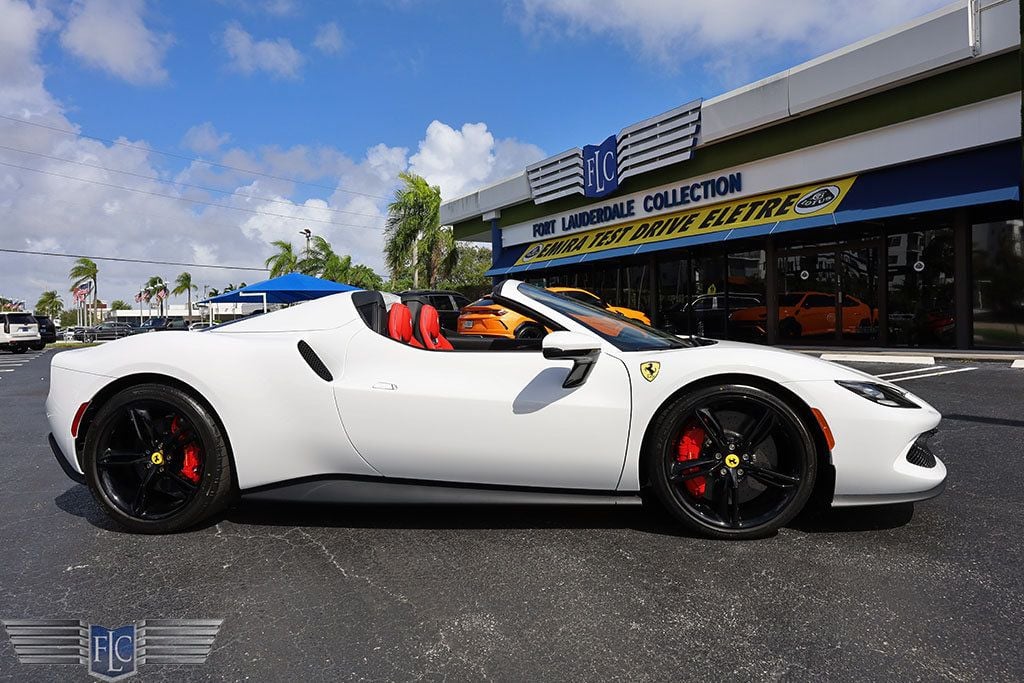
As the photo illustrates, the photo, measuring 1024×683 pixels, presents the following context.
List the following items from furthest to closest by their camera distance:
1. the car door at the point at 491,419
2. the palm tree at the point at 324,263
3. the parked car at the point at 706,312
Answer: the palm tree at the point at 324,263 → the parked car at the point at 706,312 → the car door at the point at 491,419

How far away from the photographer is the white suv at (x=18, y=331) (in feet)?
83.8

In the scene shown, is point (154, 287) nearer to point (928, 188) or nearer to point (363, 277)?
point (363, 277)

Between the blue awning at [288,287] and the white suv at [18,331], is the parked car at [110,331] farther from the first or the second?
the blue awning at [288,287]

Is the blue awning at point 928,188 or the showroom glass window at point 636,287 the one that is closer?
the blue awning at point 928,188

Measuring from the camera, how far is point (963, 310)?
12461mm

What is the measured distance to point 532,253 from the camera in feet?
74.2

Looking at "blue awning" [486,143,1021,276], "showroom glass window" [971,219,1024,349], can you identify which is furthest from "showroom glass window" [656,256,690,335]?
"showroom glass window" [971,219,1024,349]

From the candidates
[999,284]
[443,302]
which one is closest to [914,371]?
[999,284]

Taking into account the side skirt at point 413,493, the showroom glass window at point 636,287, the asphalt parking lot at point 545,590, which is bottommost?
the asphalt parking lot at point 545,590

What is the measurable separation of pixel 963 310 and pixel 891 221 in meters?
2.35

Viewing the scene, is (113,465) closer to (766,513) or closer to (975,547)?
(766,513)

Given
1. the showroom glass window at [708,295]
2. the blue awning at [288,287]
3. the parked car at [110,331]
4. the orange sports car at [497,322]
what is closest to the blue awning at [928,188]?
the showroom glass window at [708,295]

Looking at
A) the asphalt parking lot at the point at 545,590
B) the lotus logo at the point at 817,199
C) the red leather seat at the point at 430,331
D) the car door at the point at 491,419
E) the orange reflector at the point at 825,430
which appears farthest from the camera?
the lotus logo at the point at 817,199

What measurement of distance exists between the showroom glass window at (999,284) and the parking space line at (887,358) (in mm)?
2290
